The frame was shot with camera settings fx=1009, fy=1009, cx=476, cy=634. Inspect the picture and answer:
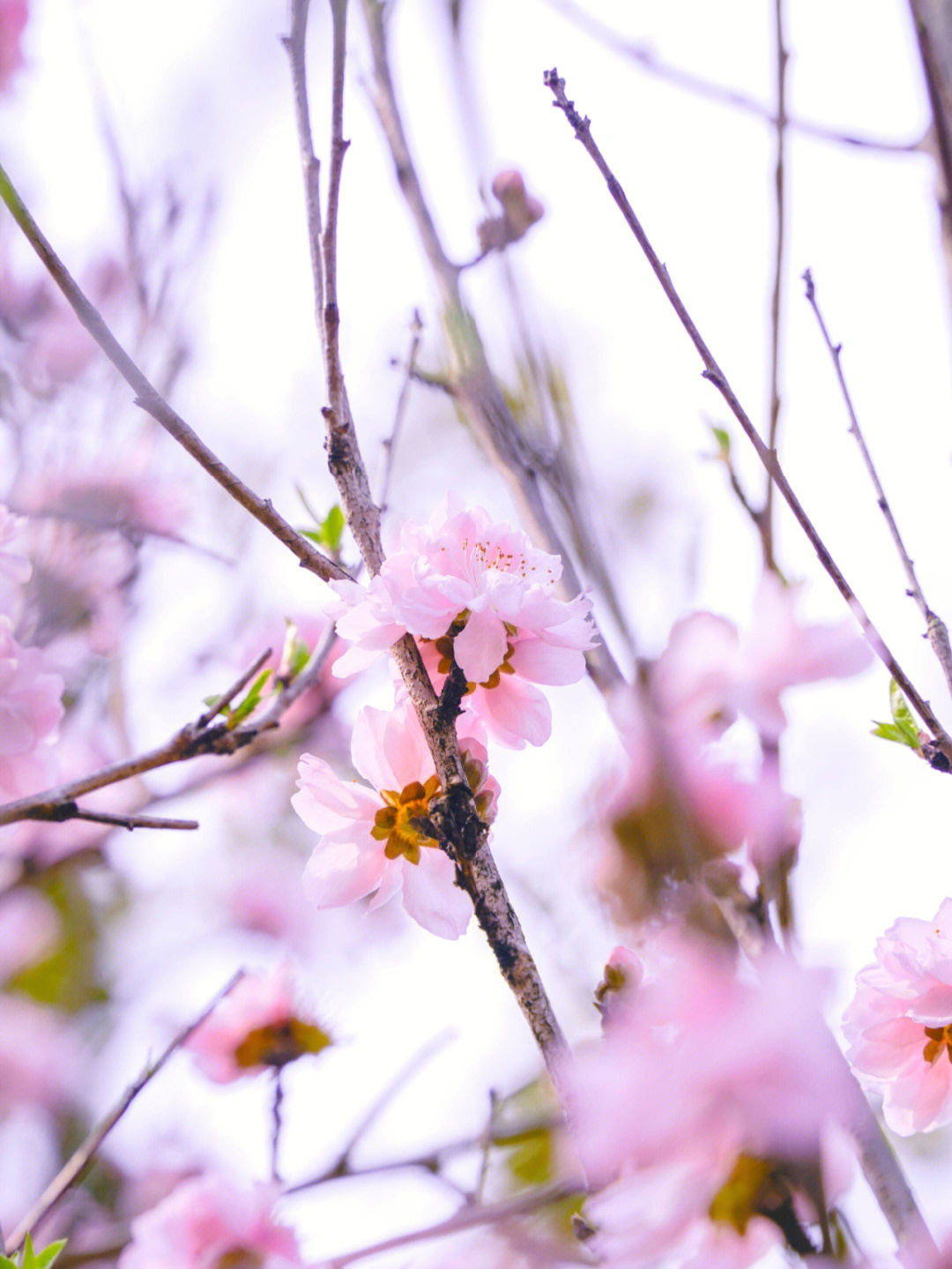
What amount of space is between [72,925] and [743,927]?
2.15 meters

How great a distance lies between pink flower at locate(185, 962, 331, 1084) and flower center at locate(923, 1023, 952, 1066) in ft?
3.62

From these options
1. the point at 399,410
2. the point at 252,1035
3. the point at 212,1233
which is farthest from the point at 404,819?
the point at 252,1035

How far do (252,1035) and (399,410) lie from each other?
1.06 m

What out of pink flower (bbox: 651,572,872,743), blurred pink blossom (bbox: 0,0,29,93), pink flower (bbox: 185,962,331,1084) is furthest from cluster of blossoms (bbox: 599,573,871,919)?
blurred pink blossom (bbox: 0,0,29,93)

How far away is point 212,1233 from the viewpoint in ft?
4.26

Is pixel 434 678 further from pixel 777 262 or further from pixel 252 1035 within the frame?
pixel 252 1035

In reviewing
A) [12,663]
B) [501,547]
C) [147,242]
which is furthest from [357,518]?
[147,242]

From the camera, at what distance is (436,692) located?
77 cm

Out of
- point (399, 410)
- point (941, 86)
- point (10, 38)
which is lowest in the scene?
point (941, 86)

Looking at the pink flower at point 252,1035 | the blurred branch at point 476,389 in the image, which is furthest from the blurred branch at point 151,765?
the pink flower at point 252,1035

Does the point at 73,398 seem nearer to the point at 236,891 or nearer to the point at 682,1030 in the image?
the point at 236,891

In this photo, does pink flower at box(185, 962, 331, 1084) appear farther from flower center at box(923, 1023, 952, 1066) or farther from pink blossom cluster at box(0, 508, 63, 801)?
flower center at box(923, 1023, 952, 1066)

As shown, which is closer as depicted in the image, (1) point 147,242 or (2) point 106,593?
(2) point 106,593

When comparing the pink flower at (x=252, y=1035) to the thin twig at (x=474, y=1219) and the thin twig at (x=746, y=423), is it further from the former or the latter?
the thin twig at (x=746, y=423)
